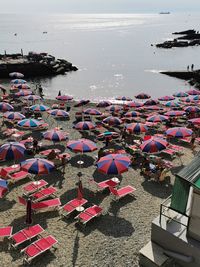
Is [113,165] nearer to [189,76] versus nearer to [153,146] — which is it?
[153,146]

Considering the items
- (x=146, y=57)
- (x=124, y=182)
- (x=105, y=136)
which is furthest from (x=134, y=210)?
(x=146, y=57)

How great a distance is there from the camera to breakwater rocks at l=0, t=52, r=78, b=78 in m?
57.3

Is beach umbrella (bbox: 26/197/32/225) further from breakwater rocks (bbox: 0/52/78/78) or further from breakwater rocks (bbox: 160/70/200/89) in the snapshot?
breakwater rocks (bbox: 0/52/78/78)

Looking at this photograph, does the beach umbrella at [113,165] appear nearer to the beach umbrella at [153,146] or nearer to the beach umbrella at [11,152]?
the beach umbrella at [153,146]

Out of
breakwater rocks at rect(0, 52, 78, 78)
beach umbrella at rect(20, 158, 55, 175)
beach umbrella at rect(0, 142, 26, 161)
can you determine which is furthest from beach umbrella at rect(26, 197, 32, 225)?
breakwater rocks at rect(0, 52, 78, 78)

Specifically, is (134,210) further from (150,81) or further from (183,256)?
(150,81)

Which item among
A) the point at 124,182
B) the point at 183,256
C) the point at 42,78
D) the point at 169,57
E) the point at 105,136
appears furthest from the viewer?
the point at 169,57

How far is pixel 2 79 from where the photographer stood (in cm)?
5538

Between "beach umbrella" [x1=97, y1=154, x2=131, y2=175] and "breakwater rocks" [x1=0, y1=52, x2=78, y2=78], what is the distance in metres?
45.8

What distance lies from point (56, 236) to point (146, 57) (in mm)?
86318

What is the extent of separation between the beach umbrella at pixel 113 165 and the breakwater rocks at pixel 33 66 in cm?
4578

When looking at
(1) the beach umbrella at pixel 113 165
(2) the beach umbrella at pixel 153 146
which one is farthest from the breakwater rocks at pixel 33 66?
(1) the beach umbrella at pixel 113 165

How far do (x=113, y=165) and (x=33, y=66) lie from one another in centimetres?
4899

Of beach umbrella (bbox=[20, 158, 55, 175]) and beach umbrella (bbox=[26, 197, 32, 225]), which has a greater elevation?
beach umbrella (bbox=[20, 158, 55, 175])
